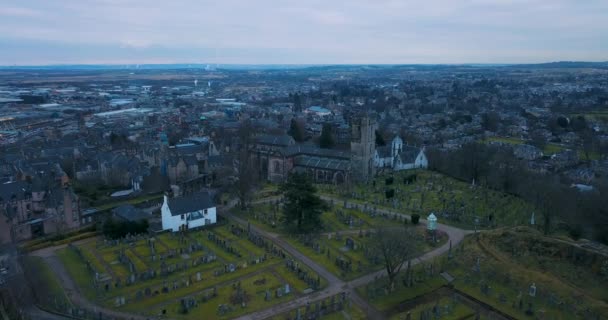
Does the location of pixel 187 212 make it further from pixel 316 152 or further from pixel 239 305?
pixel 316 152

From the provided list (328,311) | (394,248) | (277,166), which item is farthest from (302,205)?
(277,166)

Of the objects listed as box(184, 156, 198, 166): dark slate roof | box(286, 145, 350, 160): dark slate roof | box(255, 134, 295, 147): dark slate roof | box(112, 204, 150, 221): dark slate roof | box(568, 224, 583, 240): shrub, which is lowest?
box(568, 224, 583, 240): shrub

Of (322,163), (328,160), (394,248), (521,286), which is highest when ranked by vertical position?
(394,248)

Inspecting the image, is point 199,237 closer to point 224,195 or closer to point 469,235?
point 224,195

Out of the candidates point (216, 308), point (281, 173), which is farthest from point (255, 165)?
point (216, 308)

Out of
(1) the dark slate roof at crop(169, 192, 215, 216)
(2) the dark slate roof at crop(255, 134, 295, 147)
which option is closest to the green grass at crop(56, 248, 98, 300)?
(1) the dark slate roof at crop(169, 192, 215, 216)

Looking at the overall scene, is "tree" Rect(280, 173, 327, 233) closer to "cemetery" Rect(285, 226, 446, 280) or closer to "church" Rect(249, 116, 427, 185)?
"cemetery" Rect(285, 226, 446, 280)
